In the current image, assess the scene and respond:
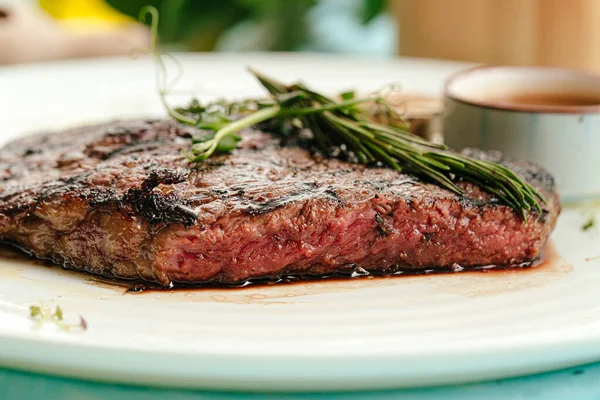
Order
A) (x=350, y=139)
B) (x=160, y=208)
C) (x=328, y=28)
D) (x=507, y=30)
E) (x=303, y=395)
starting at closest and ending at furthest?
(x=303, y=395), (x=160, y=208), (x=350, y=139), (x=507, y=30), (x=328, y=28)

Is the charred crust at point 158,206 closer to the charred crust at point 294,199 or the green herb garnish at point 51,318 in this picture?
the charred crust at point 294,199

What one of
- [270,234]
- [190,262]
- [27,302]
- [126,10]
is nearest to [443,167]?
[270,234]

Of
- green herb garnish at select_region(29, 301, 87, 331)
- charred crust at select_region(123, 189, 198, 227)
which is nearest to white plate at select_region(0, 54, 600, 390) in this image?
green herb garnish at select_region(29, 301, 87, 331)

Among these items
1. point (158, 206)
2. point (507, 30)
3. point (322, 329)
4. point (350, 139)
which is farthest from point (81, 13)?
point (322, 329)

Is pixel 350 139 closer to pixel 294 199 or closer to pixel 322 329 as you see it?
pixel 294 199

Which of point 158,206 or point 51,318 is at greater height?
point 158,206

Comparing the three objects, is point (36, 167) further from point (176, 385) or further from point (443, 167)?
point (443, 167)

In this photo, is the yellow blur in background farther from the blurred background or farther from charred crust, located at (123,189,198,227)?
charred crust, located at (123,189,198,227)
